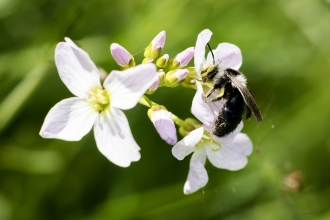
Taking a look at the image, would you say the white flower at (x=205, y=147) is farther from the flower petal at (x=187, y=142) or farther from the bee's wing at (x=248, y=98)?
the bee's wing at (x=248, y=98)

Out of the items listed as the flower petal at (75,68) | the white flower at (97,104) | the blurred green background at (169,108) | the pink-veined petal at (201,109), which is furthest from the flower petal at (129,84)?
the blurred green background at (169,108)

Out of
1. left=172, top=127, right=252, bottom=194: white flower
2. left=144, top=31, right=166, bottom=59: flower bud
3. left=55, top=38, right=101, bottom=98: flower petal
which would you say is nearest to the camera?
left=55, top=38, right=101, bottom=98: flower petal

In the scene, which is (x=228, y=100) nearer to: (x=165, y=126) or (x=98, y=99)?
(x=165, y=126)

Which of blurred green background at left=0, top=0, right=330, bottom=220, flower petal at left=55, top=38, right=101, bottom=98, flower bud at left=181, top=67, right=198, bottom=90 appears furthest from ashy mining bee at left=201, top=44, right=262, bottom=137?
blurred green background at left=0, top=0, right=330, bottom=220

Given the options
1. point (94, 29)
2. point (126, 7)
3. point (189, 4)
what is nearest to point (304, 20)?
point (189, 4)

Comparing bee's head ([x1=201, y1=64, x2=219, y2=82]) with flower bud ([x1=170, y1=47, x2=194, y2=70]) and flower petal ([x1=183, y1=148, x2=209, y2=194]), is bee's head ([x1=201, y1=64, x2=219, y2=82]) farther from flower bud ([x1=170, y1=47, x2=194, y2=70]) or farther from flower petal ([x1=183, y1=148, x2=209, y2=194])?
flower petal ([x1=183, y1=148, x2=209, y2=194])
